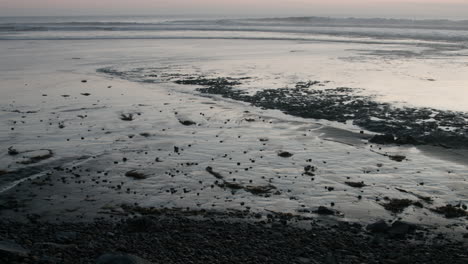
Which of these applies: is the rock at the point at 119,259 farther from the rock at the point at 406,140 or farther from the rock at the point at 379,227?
the rock at the point at 406,140

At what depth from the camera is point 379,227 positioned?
31.5 feet

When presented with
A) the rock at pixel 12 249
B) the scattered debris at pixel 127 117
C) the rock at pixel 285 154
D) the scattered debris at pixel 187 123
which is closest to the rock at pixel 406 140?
the rock at pixel 285 154

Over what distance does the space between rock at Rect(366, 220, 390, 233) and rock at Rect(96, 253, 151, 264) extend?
15.5 ft

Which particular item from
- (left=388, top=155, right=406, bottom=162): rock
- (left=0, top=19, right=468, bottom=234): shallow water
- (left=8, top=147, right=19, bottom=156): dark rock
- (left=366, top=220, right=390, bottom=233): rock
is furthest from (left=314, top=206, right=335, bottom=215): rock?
(left=8, top=147, right=19, bottom=156): dark rock

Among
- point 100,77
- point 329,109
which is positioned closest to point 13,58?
point 100,77

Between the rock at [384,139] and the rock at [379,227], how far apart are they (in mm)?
6925

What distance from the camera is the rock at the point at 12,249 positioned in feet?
26.3

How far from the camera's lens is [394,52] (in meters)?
45.7

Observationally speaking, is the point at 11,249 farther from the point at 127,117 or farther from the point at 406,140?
the point at 406,140

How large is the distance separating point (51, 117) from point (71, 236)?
1158 centimetres

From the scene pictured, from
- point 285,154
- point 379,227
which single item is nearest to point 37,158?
point 285,154

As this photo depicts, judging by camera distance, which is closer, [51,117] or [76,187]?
[76,187]

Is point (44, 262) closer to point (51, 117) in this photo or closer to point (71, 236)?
point (71, 236)

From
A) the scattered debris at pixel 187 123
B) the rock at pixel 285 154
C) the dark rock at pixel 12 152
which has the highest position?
the rock at pixel 285 154
